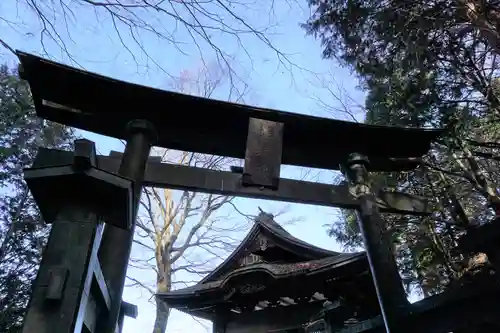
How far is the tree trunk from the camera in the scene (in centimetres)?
1342

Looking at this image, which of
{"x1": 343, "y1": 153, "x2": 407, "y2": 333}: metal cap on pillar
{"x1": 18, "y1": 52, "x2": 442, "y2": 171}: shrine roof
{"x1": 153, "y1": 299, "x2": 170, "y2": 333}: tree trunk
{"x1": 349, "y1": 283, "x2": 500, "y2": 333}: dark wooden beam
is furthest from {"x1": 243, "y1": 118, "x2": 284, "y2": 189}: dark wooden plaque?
{"x1": 153, "y1": 299, "x2": 170, "y2": 333}: tree trunk

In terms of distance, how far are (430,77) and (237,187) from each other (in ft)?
12.0

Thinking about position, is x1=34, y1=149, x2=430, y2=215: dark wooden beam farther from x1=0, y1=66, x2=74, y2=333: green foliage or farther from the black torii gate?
x1=0, y1=66, x2=74, y2=333: green foliage

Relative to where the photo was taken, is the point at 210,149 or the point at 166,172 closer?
the point at 166,172

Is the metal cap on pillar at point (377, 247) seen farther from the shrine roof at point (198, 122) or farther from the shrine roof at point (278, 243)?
the shrine roof at point (278, 243)

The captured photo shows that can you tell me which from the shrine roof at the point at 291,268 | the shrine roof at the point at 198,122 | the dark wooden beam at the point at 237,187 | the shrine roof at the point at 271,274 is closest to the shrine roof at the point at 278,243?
the shrine roof at the point at 271,274

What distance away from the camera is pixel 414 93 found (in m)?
5.89

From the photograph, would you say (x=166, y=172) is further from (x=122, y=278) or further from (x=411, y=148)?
(x=411, y=148)

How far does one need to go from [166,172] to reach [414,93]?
156 inches

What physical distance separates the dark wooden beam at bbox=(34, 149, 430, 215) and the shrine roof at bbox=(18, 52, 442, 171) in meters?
0.48

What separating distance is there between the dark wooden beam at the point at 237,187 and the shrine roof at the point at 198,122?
0.48 m

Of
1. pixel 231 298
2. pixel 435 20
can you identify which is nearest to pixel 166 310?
pixel 231 298

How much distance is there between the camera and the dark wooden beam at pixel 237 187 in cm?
400

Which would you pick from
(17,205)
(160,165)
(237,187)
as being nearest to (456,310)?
(237,187)
